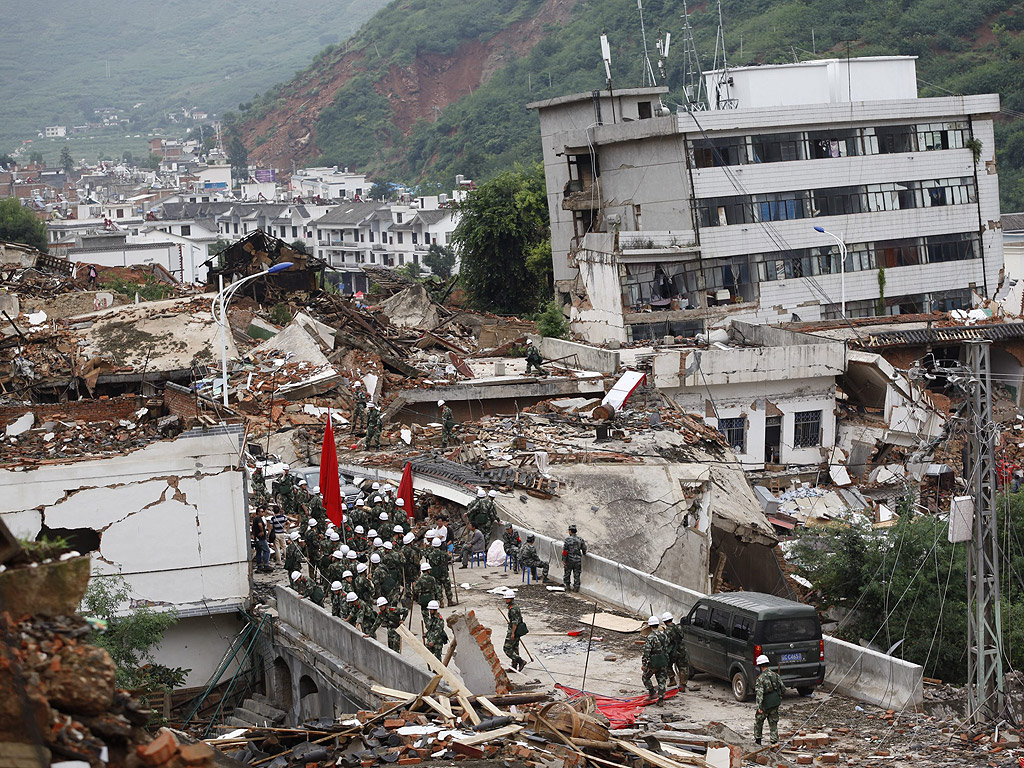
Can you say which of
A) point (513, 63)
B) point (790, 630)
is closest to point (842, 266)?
point (790, 630)

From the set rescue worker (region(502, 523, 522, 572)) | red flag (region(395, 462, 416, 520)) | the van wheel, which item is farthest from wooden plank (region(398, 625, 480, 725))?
red flag (region(395, 462, 416, 520))

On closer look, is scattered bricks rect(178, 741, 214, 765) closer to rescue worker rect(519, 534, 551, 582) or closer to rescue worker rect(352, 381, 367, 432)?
rescue worker rect(519, 534, 551, 582)

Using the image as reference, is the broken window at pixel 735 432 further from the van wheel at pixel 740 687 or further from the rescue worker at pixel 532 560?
the van wheel at pixel 740 687

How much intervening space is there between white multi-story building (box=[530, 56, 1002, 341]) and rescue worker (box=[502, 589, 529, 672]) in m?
27.6

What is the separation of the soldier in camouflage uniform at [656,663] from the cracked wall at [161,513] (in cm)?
772

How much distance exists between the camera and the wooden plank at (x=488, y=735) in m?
12.9

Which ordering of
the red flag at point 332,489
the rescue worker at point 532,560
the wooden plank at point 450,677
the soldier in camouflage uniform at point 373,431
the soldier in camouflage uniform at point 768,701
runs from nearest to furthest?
the soldier in camouflage uniform at point 768,701, the wooden plank at point 450,677, the rescue worker at point 532,560, the red flag at point 332,489, the soldier in camouflage uniform at point 373,431

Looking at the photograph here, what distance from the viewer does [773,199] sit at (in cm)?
4738

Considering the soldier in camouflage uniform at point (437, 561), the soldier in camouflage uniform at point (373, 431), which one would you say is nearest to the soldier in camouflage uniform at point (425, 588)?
the soldier in camouflage uniform at point (437, 561)

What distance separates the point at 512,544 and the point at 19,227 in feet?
225

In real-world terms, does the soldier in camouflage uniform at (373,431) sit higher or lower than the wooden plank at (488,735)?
higher

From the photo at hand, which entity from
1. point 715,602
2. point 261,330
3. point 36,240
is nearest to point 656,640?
point 715,602

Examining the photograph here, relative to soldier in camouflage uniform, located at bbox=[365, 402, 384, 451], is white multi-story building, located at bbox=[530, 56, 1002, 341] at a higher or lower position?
higher

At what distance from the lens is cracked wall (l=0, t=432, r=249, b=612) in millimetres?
19625
